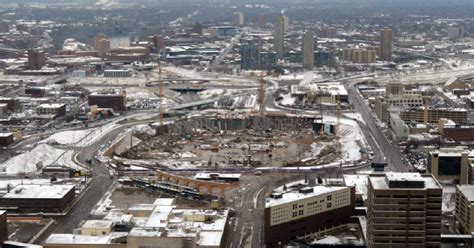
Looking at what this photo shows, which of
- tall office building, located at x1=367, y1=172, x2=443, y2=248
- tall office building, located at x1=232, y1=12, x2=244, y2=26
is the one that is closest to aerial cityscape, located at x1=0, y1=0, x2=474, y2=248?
tall office building, located at x1=367, y1=172, x2=443, y2=248

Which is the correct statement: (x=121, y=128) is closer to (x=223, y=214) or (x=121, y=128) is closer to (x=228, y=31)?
(x=223, y=214)

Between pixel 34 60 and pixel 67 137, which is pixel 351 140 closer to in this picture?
pixel 67 137

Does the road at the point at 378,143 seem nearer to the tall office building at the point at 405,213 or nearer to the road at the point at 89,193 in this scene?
the tall office building at the point at 405,213

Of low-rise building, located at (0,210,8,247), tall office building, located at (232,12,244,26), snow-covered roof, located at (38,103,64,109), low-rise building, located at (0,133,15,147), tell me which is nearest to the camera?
low-rise building, located at (0,210,8,247)

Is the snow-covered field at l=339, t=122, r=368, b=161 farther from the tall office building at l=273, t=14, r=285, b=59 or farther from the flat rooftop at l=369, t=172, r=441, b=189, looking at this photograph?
the tall office building at l=273, t=14, r=285, b=59

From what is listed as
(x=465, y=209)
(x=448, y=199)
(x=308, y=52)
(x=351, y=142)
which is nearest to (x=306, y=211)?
(x=465, y=209)
